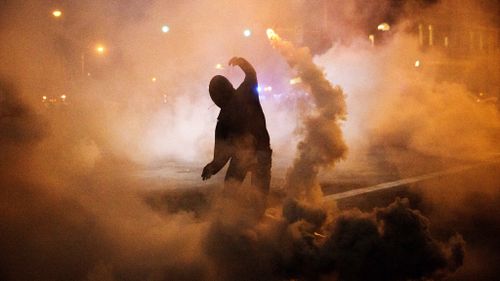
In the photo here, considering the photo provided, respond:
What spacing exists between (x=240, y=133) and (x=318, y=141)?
2.32 ft

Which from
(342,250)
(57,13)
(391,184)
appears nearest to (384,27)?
(391,184)

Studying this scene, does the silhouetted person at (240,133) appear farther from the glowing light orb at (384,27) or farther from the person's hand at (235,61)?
the glowing light orb at (384,27)

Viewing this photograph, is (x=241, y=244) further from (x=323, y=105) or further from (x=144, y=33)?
(x=144, y=33)

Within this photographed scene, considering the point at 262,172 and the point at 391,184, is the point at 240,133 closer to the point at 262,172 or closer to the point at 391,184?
the point at 262,172

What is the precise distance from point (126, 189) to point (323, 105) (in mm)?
3583

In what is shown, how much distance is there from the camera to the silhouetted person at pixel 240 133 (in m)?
4.68

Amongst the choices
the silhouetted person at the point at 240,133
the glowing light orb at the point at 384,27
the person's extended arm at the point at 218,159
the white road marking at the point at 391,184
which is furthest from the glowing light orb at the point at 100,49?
the glowing light orb at the point at 384,27

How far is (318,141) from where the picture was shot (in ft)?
16.0

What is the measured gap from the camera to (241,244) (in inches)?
160

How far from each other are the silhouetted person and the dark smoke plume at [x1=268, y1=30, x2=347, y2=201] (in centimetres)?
33

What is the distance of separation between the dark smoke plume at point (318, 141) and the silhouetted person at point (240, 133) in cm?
33

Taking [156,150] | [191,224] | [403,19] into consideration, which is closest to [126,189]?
[191,224]

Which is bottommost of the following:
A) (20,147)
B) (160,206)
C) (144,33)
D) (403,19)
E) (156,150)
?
(160,206)

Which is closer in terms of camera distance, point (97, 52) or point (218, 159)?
point (218, 159)
